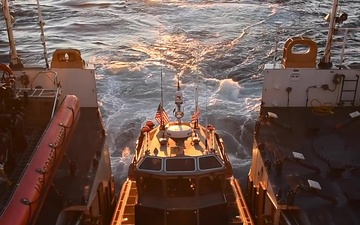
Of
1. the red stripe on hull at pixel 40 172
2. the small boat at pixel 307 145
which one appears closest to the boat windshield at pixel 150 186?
the red stripe on hull at pixel 40 172

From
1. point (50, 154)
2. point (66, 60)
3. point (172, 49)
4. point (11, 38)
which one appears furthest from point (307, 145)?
point (172, 49)

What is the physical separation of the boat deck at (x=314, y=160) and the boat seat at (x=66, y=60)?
4.69m

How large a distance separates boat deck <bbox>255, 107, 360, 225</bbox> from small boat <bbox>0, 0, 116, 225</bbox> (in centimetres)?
348

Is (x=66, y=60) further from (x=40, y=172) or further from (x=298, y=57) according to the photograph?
(x=298, y=57)

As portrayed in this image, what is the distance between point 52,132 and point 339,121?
6594 millimetres

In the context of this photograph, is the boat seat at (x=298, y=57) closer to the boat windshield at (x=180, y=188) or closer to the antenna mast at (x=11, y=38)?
the boat windshield at (x=180, y=188)

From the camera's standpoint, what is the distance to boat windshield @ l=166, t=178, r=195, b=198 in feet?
26.9

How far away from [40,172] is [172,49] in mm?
17215

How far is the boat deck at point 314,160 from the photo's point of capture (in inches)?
314

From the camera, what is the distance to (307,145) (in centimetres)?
1006

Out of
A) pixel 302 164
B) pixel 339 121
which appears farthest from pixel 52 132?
pixel 339 121

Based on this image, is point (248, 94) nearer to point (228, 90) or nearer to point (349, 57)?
point (228, 90)

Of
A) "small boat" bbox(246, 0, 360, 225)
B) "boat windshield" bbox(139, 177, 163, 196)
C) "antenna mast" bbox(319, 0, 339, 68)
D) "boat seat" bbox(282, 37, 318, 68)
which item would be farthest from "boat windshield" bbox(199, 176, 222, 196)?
"antenna mast" bbox(319, 0, 339, 68)

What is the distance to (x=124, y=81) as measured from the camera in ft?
68.3
